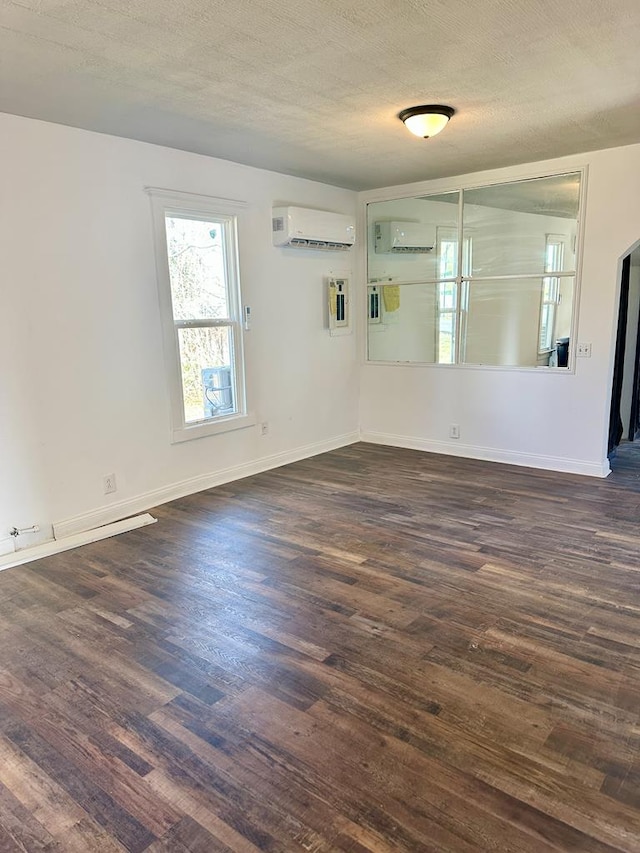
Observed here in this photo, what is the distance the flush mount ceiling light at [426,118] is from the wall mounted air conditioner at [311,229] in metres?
1.65

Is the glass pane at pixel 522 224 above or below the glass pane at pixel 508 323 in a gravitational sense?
above

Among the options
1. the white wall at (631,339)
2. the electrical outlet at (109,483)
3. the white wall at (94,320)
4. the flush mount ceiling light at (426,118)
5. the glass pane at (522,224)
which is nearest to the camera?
the flush mount ceiling light at (426,118)

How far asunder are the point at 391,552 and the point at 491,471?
78.9 inches

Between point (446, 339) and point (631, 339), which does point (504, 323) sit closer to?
point (446, 339)

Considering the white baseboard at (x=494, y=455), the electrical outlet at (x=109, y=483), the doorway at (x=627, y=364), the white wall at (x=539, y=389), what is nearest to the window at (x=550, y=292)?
the white wall at (x=539, y=389)

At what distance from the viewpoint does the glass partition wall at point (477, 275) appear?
475cm

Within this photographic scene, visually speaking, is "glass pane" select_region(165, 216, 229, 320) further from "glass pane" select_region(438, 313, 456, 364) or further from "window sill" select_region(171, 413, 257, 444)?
"glass pane" select_region(438, 313, 456, 364)

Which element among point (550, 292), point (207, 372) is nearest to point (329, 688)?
point (207, 372)

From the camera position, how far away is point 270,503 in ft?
13.8

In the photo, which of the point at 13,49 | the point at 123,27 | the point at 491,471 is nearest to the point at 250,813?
the point at 123,27

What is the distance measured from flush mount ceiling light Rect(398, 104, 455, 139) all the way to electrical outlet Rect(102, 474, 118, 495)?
2975 mm

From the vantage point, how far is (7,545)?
3.37 m

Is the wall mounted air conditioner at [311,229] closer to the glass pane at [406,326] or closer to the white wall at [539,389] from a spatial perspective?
the white wall at [539,389]

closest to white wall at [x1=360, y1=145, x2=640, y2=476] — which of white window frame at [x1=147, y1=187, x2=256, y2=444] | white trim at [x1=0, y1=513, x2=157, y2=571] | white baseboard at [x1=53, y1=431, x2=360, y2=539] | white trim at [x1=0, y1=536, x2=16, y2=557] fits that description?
white baseboard at [x1=53, y1=431, x2=360, y2=539]
